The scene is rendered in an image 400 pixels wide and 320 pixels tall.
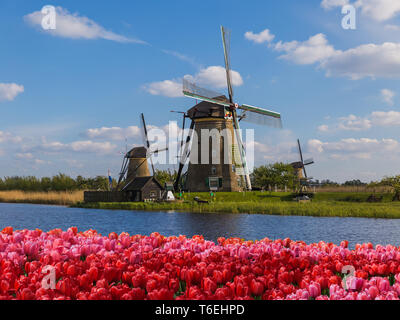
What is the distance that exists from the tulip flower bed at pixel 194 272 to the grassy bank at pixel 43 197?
44.2 metres

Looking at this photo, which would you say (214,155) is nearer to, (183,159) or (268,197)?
(183,159)

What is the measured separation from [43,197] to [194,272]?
50.8m

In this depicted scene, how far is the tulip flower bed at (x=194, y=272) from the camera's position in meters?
3.65

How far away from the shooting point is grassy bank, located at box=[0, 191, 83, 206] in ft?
164

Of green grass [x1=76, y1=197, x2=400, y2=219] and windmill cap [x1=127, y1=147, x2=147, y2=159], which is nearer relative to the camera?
green grass [x1=76, y1=197, x2=400, y2=219]

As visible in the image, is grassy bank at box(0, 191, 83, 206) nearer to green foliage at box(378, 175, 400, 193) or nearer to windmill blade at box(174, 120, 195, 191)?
windmill blade at box(174, 120, 195, 191)

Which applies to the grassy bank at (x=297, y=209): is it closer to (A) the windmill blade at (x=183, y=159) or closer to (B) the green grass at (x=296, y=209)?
(B) the green grass at (x=296, y=209)

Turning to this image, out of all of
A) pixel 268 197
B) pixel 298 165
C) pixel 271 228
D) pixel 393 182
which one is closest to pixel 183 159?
pixel 268 197

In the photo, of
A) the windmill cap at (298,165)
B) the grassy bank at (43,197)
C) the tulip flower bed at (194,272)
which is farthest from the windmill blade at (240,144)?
the tulip flower bed at (194,272)

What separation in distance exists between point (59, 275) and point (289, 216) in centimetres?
2723

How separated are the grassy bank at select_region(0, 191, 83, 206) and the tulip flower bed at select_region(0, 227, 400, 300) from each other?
4417 cm

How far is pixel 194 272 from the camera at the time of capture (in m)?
4.20

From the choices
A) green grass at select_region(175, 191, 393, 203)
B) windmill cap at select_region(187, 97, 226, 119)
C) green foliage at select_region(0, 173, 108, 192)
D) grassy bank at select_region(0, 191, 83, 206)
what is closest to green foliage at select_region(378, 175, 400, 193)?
green grass at select_region(175, 191, 393, 203)

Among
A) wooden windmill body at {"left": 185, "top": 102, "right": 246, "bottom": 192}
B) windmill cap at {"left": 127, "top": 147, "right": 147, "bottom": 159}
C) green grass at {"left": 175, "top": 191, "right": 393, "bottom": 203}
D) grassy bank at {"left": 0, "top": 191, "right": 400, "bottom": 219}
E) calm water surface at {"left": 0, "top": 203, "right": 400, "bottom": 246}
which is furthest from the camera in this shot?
windmill cap at {"left": 127, "top": 147, "right": 147, "bottom": 159}
